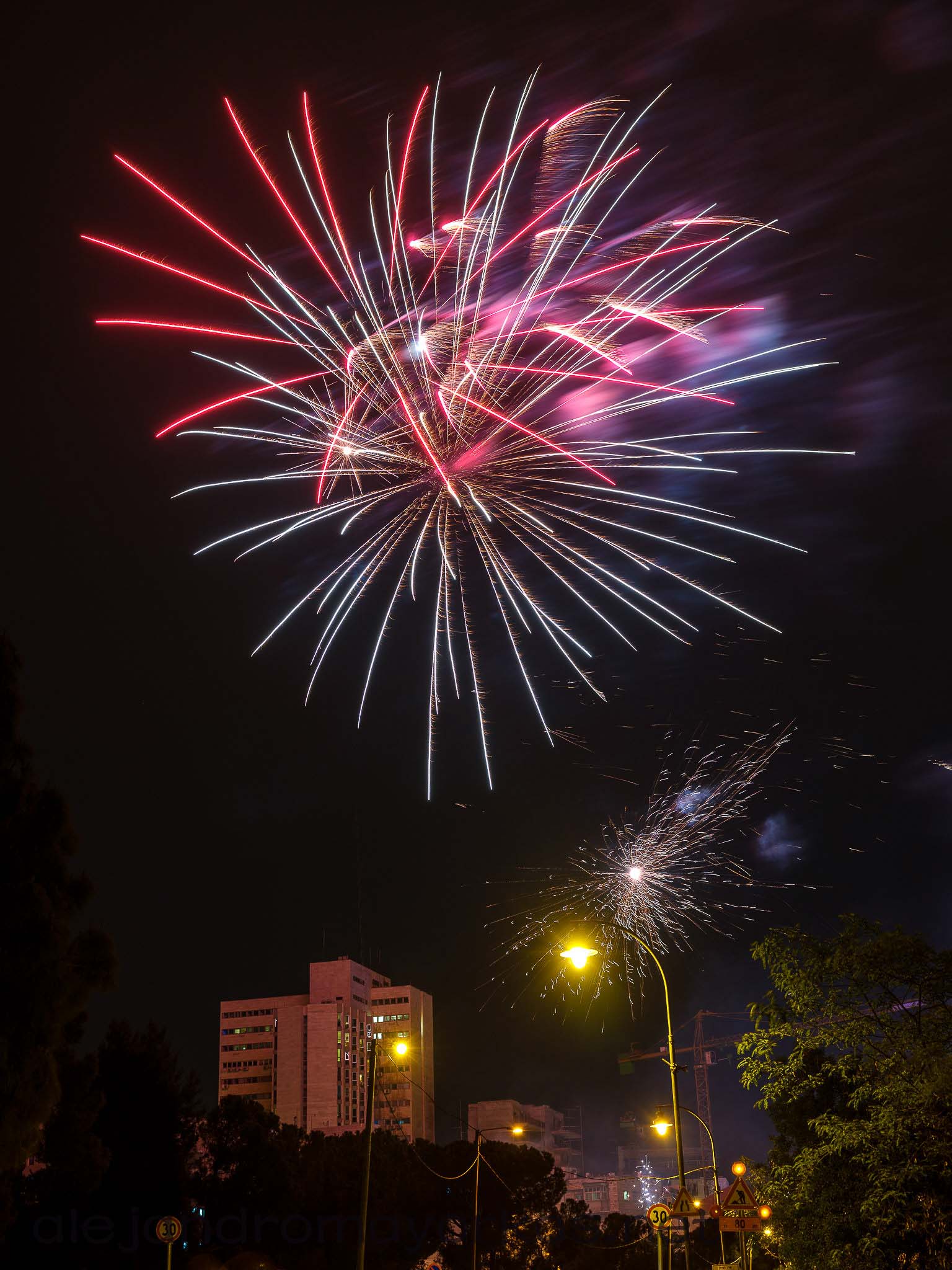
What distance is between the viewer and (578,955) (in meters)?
19.4

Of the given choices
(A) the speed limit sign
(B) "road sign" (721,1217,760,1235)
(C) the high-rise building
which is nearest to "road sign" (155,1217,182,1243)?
(A) the speed limit sign

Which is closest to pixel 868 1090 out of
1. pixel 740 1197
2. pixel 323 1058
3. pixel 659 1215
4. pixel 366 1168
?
pixel 740 1197

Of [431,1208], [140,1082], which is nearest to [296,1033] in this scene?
[431,1208]

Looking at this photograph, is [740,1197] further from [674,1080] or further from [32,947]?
[32,947]

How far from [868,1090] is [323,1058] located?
178 m

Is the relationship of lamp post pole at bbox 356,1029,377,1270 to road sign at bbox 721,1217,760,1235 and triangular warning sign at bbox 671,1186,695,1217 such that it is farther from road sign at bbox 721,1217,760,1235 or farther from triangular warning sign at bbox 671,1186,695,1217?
road sign at bbox 721,1217,760,1235

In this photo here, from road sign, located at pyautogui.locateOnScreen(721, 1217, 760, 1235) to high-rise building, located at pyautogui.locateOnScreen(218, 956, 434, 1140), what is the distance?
172 meters

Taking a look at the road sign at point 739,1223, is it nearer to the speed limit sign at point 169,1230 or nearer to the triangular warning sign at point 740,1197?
the triangular warning sign at point 740,1197

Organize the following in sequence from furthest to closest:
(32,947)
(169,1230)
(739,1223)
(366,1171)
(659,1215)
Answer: (366,1171), (659,1215), (169,1230), (32,947), (739,1223)

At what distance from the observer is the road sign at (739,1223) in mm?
17172

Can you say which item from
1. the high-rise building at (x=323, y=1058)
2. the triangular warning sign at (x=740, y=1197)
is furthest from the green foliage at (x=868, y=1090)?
the high-rise building at (x=323, y=1058)

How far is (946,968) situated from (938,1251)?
3870 millimetres

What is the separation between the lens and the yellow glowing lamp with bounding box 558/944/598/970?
757 inches

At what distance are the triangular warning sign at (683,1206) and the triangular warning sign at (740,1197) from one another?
1146 millimetres
